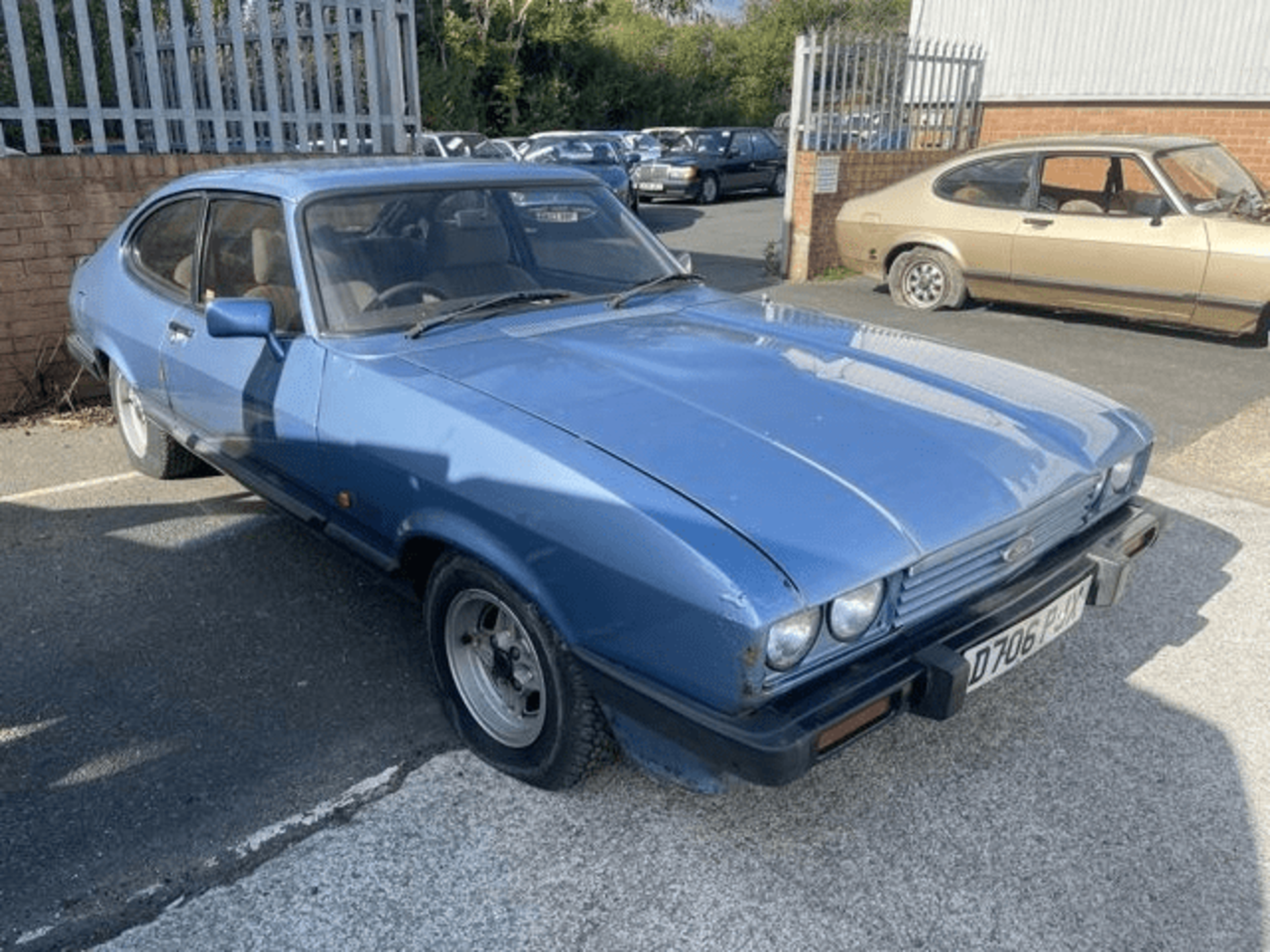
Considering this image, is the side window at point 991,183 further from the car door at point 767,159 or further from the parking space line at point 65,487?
the car door at point 767,159

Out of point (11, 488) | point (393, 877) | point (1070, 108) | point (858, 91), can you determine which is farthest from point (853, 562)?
point (1070, 108)

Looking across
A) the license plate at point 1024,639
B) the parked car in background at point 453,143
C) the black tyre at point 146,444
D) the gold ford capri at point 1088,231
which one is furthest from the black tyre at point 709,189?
the license plate at point 1024,639

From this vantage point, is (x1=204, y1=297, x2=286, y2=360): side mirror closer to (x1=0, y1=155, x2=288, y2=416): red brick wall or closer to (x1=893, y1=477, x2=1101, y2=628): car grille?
(x1=893, y1=477, x2=1101, y2=628): car grille

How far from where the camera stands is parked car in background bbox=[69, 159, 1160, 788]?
217 centimetres

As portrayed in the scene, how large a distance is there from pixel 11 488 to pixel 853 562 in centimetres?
451

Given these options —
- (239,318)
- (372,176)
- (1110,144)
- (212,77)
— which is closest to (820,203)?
(1110,144)

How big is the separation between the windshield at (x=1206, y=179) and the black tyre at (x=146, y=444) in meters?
7.15

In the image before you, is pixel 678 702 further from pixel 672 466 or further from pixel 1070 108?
pixel 1070 108

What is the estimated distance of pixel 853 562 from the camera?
2.15m

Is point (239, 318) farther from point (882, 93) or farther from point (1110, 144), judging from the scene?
point (882, 93)

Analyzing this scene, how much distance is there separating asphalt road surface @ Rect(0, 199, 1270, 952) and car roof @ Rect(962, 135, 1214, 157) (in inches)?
195

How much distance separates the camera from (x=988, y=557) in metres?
2.51

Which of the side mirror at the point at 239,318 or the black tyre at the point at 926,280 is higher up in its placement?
the side mirror at the point at 239,318

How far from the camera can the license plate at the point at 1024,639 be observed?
2.43 metres
